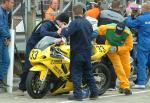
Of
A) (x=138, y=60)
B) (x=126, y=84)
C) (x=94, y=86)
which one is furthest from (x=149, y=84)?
(x=94, y=86)

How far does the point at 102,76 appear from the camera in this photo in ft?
A: 37.1

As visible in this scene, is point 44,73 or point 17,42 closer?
point 44,73

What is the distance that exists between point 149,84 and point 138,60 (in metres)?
1.02

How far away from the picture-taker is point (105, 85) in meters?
11.4

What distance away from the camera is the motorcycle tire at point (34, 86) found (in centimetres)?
1038

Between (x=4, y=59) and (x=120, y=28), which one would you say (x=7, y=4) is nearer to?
(x=4, y=59)

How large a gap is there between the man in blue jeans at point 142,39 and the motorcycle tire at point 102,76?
141cm

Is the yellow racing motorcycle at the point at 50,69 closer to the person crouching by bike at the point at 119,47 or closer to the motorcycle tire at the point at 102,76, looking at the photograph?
the motorcycle tire at the point at 102,76

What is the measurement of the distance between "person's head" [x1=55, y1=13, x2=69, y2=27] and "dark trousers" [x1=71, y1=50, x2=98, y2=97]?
2.50 ft

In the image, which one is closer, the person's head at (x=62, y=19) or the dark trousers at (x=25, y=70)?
the person's head at (x=62, y=19)

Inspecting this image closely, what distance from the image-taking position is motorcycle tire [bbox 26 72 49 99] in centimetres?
1038

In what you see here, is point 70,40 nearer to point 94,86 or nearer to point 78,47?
point 78,47

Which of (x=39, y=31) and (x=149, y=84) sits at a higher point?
(x=39, y=31)

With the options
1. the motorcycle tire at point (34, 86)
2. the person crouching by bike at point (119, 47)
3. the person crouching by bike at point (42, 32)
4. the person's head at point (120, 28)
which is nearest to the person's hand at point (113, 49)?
the person crouching by bike at point (119, 47)
